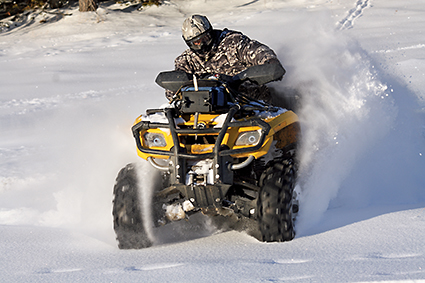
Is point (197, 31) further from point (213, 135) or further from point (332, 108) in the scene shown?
point (332, 108)

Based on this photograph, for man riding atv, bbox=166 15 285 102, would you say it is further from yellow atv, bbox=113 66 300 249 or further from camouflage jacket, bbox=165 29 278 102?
yellow atv, bbox=113 66 300 249

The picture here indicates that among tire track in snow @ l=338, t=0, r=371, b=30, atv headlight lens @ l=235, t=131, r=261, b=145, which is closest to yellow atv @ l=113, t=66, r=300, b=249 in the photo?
atv headlight lens @ l=235, t=131, r=261, b=145

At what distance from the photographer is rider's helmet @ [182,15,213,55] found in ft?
16.2

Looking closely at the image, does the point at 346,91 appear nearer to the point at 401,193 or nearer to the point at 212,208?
the point at 401,193

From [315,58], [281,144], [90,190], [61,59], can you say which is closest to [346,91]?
[315,58]

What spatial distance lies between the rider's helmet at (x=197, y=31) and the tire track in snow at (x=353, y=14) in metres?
10.7

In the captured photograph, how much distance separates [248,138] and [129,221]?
3.71 feet

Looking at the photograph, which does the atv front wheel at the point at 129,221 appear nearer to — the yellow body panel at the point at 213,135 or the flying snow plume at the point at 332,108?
the yellow body panel at the point at 213,135

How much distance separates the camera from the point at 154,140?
399 centimetres

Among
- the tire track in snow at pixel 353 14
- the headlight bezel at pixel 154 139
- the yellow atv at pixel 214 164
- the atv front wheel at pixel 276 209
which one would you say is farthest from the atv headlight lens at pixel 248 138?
the tire track in snow at pixel 353 14

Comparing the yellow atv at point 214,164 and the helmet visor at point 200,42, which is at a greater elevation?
the helmet visor at point 200,42

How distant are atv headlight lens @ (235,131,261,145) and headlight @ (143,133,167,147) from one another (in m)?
0.60

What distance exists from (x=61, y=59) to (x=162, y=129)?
968 cm

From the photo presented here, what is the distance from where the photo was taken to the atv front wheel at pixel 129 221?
3918mm
